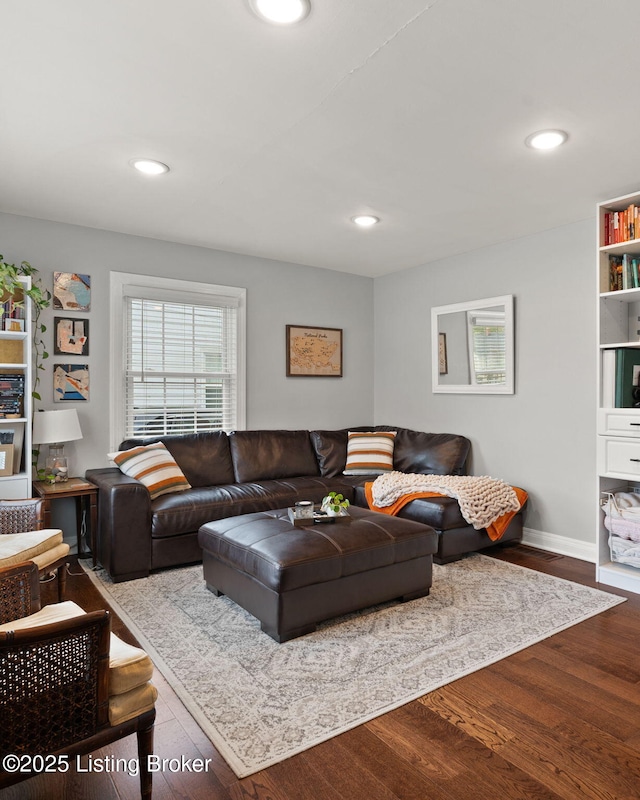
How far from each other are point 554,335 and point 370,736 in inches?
129

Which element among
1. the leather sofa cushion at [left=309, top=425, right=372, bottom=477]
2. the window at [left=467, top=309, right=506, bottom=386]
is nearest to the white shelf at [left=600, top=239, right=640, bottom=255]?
the window at [left=467, top=309, right=506, bottom=386]

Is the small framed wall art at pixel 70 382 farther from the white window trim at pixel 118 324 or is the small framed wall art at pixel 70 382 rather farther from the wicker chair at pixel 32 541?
the wicker chair at pixel 32 541

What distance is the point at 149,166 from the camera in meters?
3.02

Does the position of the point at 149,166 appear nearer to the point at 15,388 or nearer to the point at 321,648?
the point at 15,388

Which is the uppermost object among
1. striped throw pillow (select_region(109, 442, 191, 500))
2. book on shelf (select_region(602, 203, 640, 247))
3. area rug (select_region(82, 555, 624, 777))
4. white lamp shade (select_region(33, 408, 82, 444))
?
book on shelf (select_region(602, 203, 640, 247))

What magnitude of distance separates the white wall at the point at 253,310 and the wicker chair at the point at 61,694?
299 centimetres

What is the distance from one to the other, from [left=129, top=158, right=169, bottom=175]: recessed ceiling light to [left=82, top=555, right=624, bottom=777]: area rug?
97.8 inches

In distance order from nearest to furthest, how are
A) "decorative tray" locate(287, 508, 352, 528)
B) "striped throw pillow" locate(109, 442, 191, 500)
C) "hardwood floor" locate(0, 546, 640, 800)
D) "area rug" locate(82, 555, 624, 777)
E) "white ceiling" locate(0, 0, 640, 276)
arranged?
"hardwood floor" locate(0, 546, 640, 800), "white ceiling" locate(0, 0, 640, 276), "area rug" locate(82, 555, 624, 777), "decorative tray" locate(287, 508, 352, 528), "striped throw pillow" locate(109, 442, 191, 500)

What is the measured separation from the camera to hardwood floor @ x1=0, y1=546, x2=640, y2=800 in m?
1.66

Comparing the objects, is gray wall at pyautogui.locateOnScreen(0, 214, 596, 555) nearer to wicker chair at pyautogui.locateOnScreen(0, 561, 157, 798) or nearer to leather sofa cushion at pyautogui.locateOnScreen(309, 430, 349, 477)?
leather sofa cushion at pyautogui.locateOnScreen(309, 430, 349, 477)

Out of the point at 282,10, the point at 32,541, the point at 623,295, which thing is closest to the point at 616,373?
the point at 623,295

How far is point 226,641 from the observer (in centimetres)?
262

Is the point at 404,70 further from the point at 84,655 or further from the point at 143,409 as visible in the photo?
the point at 143,409

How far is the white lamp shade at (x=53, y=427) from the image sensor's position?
371 centimetres
